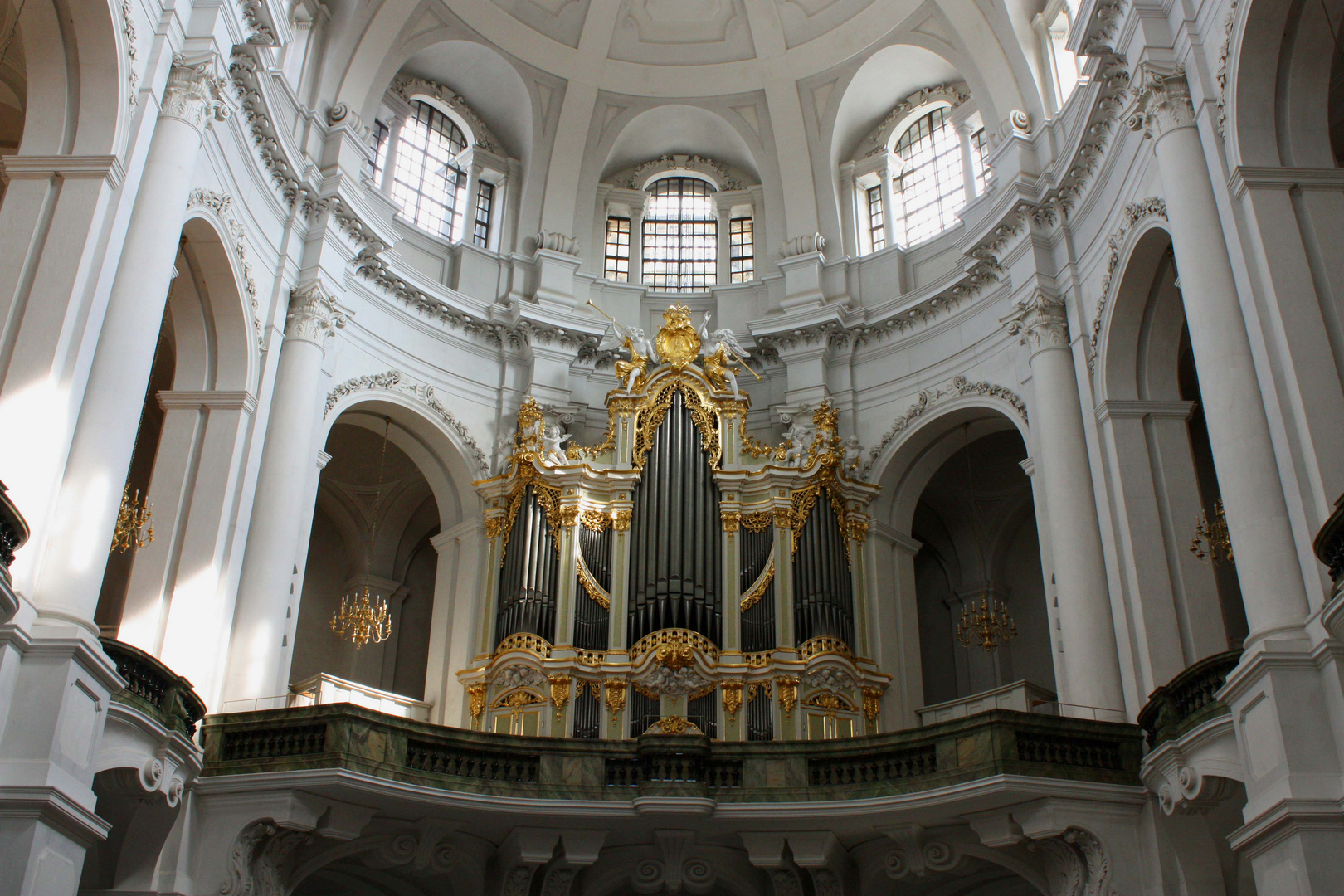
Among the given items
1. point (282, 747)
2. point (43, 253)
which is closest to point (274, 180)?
point (43, 253)

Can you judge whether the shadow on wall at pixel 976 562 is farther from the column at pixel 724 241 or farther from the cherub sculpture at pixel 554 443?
the cherub sculpture at pixel 554 443

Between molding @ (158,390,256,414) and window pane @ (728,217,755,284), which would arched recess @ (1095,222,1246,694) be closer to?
window pane @ (728,217,755,284)

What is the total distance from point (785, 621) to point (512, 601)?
395 cm

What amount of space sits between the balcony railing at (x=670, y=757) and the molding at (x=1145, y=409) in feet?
13.8

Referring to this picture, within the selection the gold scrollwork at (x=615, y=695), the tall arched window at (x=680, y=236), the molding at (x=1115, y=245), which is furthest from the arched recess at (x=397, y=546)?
the molding at (x=1115, y=245)

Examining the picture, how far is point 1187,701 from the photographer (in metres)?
13.0

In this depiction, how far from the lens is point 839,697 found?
18.0m

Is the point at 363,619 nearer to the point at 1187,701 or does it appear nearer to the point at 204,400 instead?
the point at 204,400

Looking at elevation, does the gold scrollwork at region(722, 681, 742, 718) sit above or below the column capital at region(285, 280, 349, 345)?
below

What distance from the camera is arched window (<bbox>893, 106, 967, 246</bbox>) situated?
22.0 m

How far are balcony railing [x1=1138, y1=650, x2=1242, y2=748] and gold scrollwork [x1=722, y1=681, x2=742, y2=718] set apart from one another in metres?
5.68

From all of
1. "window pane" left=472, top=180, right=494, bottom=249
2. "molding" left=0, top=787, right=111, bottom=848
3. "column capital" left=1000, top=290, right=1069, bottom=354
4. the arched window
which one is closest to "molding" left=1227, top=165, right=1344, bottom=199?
"column capital" left=1000, top=290, right=1069, bottom=354

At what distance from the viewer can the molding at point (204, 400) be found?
16.5 meters

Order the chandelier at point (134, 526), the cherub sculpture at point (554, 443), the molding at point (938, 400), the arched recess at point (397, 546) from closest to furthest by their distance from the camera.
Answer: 1. the chandelier at point (134, 526)
2. the molding at point (938, 400)
3. the cherub sculpture at point (554, 443)
4. the arched recess at point (397, 546)
